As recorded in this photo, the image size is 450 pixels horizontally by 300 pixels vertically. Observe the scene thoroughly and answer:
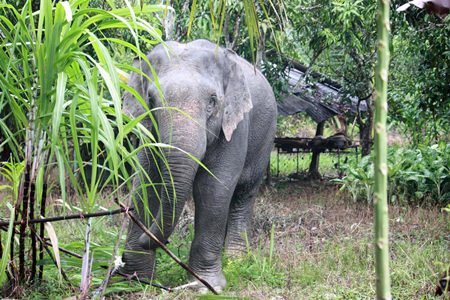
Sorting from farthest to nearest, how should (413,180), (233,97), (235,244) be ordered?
(413,180), (235,244), (233,97)

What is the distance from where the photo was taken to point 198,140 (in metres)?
4.49

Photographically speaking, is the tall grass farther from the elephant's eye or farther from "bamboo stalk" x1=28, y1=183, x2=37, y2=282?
the elephant's eye

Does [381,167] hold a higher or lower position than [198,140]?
higher

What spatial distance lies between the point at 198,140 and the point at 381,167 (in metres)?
3.61

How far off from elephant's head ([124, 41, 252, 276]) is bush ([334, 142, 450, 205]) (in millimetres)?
3235

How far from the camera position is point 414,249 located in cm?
538

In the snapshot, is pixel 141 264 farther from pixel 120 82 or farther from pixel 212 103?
pixel 120 82

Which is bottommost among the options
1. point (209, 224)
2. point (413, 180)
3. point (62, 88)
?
point (413, 180)

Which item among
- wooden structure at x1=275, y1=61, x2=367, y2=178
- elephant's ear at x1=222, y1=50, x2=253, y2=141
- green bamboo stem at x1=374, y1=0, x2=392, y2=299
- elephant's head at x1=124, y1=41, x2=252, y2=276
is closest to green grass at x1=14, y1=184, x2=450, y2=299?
elephant's head at x1=124, y1=41, x2=252, y2=276

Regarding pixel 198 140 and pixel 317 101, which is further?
pixel 317 101

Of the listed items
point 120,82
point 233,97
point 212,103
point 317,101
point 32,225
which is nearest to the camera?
point 120,82

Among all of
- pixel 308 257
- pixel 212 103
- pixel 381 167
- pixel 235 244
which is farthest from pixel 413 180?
pixel 381 167

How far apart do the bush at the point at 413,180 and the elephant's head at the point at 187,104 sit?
10.6ft

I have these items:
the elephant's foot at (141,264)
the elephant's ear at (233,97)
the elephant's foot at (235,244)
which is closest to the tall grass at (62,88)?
the elephant's foot at (141,264)
